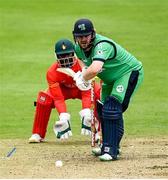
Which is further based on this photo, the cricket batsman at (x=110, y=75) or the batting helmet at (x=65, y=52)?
the batting helmet at (x=65, y=52)

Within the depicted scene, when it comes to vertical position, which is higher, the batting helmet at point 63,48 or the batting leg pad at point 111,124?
the batting helmet at point 63,48

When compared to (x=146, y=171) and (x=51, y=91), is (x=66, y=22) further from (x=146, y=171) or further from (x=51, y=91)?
(x=146, y=171)

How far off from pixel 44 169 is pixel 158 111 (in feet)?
20.5

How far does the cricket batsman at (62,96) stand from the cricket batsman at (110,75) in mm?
935

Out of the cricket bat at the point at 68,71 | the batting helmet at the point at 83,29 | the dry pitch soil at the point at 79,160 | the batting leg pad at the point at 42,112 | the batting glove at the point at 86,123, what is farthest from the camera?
the batting leg pad at the point at 42,112

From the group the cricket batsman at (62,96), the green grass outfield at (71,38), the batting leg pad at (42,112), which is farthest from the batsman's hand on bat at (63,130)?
the green grass outfield at (71,38)

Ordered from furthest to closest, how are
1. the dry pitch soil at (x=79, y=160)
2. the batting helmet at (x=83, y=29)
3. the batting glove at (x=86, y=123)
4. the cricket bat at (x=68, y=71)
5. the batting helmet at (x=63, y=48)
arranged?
the cricket bat at (x=68, y=71) → the batting helmet at (x=63, y=48) → the batting glove at (x=86, y=123) → the batting helmet at (x=83, y=29) → the dry pitch soil at (x=79, y=160)

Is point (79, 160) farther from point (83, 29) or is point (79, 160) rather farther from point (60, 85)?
point (60, 85)

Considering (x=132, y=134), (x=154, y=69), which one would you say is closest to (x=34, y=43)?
(x=154, y=69)

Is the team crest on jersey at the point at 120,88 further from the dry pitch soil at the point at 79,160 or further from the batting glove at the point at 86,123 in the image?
the batting glove at the point at 86,123

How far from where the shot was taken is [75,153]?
12.1 metres

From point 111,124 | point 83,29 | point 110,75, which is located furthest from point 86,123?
point 83,29

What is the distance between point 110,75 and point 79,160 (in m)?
1.19

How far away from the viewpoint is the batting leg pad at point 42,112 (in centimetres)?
1310
